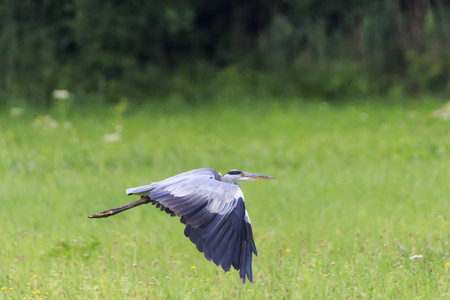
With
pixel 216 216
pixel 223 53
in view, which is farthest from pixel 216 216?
pixel 223 53

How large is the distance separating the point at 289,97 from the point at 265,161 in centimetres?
648

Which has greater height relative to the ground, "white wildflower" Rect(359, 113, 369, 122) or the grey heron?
the grey heron

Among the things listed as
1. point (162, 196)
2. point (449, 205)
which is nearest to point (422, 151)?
point (449, 205)

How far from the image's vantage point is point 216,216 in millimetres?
3848

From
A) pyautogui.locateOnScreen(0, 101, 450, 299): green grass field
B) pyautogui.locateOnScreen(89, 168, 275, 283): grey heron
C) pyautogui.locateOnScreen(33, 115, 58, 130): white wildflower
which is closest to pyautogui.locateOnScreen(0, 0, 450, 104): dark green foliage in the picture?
pyautogui.locateOnScreen(0, 101, 450, 299): green grass field

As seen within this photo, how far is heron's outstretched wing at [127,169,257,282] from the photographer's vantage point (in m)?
3.77

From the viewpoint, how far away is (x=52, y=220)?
6.34 metres

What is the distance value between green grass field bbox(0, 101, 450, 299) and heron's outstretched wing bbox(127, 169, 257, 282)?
289 mm

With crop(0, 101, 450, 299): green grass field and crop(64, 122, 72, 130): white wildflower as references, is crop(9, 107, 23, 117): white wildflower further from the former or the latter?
crop(64, 122, 72, 130): white wildflower

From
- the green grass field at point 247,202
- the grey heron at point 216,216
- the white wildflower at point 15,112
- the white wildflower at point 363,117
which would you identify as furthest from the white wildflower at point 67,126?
the grey heron at point 216,216

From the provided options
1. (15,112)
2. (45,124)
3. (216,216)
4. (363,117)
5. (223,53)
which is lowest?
(223,53)

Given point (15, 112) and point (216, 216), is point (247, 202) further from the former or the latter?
point (15, 112)

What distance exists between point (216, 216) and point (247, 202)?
127 inches

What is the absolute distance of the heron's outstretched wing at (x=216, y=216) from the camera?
3.77 m
